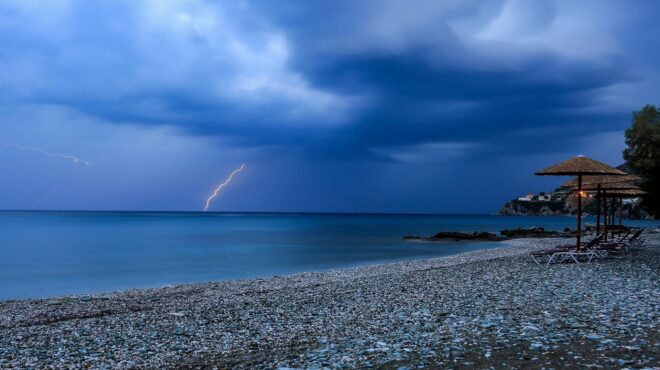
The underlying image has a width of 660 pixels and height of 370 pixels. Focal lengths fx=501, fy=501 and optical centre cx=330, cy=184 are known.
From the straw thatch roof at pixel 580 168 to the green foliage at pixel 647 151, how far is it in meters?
14.5

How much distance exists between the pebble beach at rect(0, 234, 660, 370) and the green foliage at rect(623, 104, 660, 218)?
59.2ft

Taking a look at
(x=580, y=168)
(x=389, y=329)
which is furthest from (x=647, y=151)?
(x=389, y=329)

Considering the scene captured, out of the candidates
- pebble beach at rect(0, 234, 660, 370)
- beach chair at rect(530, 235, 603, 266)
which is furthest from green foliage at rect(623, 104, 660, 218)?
pebble beach at rect(0, 234, 660, 370)

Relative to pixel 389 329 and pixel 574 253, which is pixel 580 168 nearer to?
pixel 574 253

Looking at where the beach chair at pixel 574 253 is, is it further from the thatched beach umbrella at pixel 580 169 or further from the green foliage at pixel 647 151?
the green foliage at pixel 647 151

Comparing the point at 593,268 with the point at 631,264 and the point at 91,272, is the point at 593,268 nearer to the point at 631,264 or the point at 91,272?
the point at 631,264

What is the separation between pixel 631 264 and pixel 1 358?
17283mm

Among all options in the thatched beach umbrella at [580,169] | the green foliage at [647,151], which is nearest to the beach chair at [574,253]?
the thatched beach umbrella at [580,169]

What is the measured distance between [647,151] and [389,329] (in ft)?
96.4

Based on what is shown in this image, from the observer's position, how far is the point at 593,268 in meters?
15.5

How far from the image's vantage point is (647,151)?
30812 millimetres

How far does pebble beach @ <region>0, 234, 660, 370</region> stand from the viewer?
6473mm

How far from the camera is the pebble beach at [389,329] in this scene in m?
6.47

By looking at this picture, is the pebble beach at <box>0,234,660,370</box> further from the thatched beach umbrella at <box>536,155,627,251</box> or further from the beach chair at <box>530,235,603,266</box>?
the thatched beach umbrella at <box>536,155,627,251</box>
